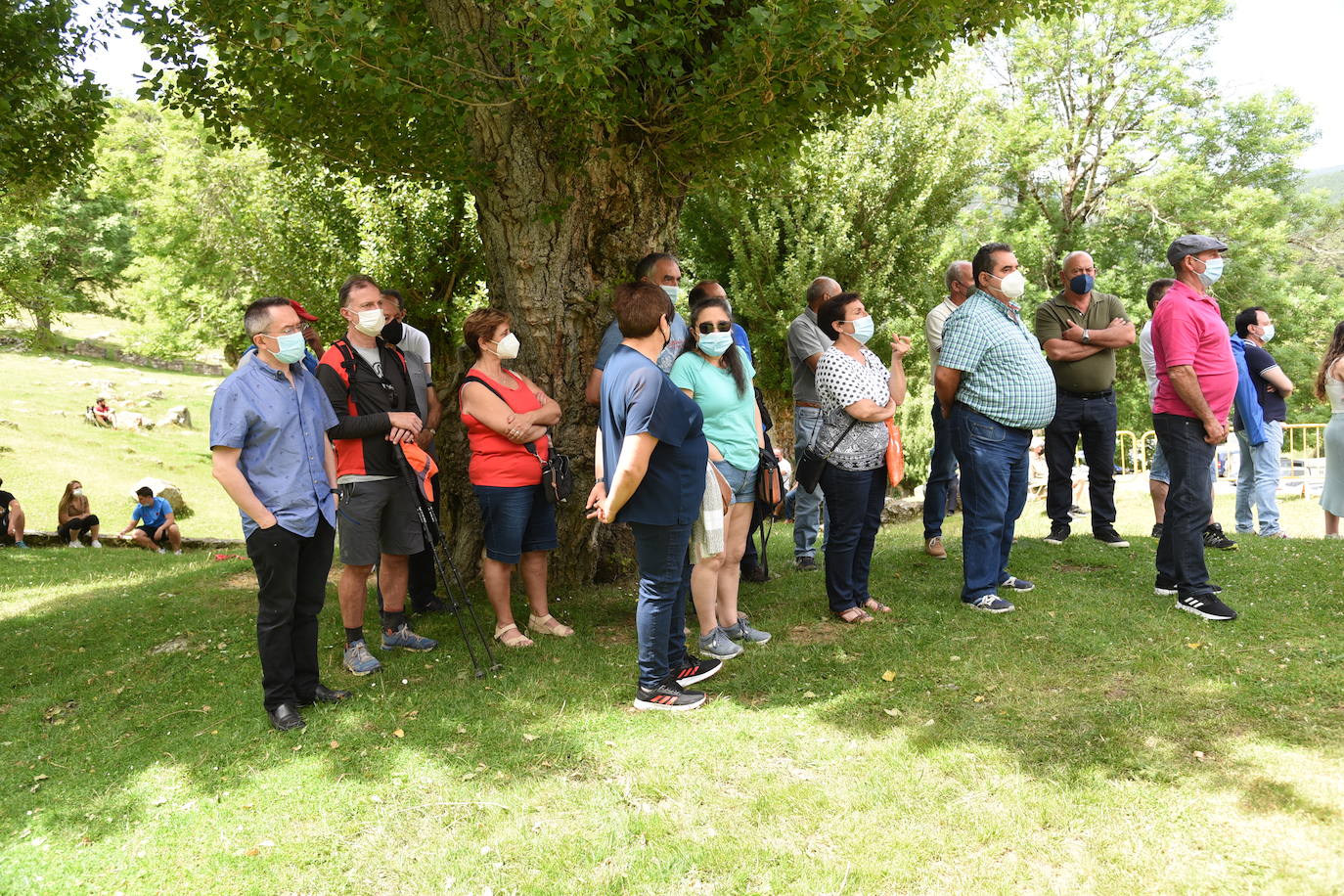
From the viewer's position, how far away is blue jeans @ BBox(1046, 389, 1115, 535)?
7.51 m

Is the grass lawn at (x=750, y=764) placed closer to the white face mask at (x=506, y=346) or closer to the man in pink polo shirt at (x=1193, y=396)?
the man in pink polo shirt at (x=1193, y=396)

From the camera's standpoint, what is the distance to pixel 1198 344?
18.7ft

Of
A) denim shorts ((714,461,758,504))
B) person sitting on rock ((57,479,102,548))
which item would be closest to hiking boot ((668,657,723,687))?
denim shorts ((714,461,758,504))

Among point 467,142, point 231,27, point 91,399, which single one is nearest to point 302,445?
point 467,142

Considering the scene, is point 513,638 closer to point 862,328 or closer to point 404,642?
point 404,642

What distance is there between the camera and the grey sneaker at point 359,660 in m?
5.43

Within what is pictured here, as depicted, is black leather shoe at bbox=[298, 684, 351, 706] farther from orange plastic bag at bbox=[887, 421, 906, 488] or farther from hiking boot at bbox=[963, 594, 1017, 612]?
hiking boot at bbox=[963, 594, 1017, 612]

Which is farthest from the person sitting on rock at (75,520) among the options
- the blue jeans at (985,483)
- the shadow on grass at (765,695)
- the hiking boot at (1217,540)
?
the hiking boot at (1217,540)

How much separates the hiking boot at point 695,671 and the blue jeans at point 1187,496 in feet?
9.55

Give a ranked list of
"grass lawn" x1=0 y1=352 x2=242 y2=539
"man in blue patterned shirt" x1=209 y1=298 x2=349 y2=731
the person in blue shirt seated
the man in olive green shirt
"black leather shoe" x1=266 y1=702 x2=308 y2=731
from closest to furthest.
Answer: "man in blue patterned shirt" x1=209 y1=298 x2=349 y2=731, "black leather shoe" x1=266 y1=702 x2=308 y2=731, the man in olive green shirt, the person in blue shirt seated, "grass lawn" x1=0 y1=352 x2=242 y2=539

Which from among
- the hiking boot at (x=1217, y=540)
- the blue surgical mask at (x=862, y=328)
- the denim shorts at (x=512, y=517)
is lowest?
the hiking boot at (x=1217, y=540)

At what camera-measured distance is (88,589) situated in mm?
9211

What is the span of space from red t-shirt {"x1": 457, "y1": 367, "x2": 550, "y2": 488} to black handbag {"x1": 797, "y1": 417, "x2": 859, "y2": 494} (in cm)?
161

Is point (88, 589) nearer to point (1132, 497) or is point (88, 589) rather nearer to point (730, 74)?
point (730, 74)
